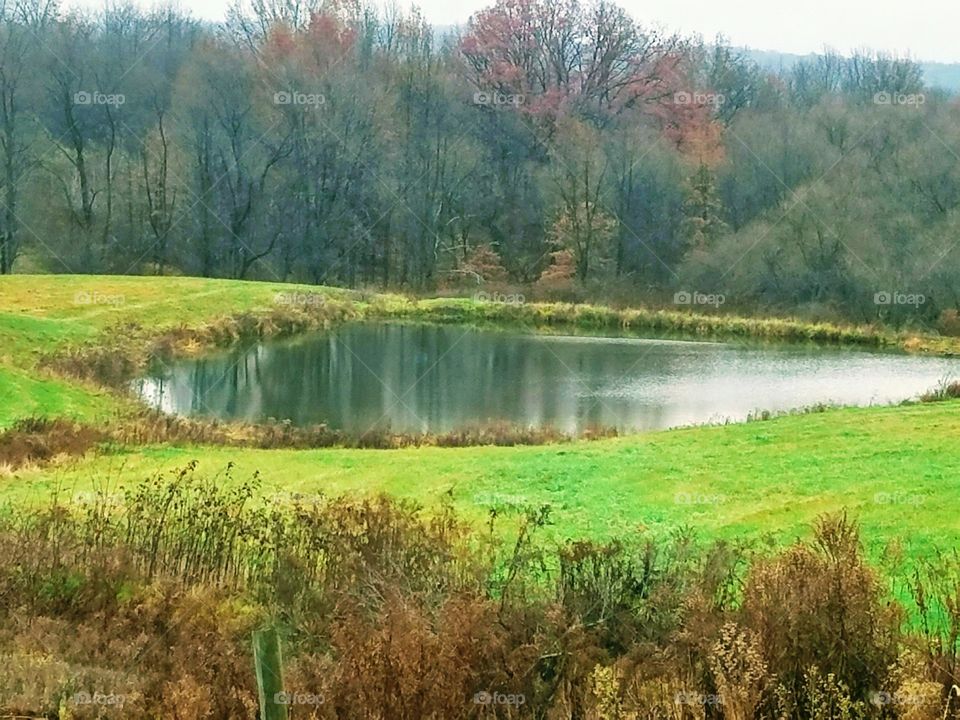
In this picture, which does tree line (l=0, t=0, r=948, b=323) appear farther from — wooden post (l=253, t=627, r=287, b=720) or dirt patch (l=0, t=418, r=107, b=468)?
wooden post (l=253, t=627, r=287, b=720)

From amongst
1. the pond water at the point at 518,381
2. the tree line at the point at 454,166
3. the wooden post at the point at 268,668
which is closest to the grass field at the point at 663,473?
the pond water at the point at 518,381

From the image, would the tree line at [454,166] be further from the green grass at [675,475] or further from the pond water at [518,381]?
the green grass at [675,475]

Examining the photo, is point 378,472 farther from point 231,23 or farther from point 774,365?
point 231,23

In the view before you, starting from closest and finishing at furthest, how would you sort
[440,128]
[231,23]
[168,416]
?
[168,416] → [440,128] → [231,23]

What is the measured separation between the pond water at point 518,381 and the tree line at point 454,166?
950 cm

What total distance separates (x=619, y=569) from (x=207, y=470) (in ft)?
24.2

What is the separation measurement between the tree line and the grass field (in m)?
23.7

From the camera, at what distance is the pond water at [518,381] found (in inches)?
803

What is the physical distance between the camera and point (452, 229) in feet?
159

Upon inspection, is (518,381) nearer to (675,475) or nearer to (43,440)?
(675,475)

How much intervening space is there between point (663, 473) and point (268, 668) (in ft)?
27.0

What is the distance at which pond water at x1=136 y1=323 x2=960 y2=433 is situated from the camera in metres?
20.4

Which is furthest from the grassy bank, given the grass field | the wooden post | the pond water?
the wooden post

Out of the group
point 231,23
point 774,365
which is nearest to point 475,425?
point 774,365
